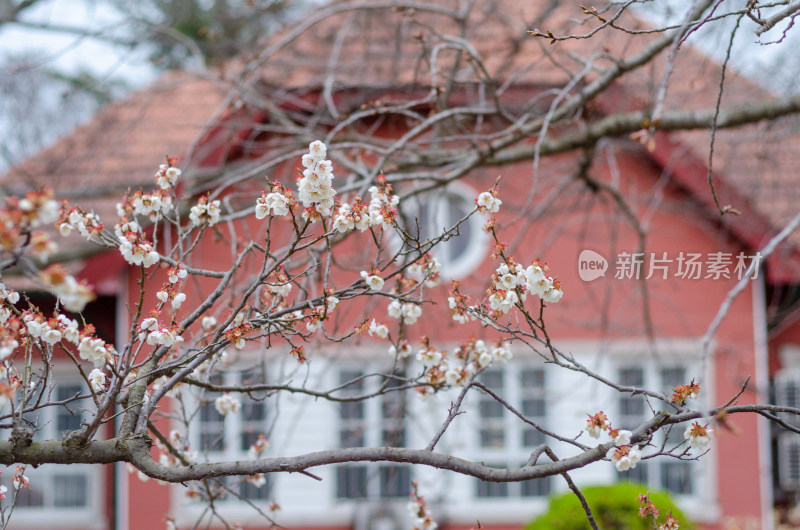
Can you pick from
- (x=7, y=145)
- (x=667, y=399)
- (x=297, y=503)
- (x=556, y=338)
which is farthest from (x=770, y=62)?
(x=7, y=145)

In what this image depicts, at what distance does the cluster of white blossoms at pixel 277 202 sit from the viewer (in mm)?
1683

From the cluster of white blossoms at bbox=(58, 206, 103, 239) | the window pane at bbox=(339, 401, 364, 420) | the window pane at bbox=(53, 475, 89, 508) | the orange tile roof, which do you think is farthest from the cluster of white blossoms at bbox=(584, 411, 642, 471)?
the window pane at bbox=(53, 475, 89, 508)

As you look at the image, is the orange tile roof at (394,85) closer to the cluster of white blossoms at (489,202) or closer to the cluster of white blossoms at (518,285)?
the cluster of white blossoms at (489,202)

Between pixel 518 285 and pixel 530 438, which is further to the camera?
pixel 530 438

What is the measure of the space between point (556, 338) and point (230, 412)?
13.7 feet

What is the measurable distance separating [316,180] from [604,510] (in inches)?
160

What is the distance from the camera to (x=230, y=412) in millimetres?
2373

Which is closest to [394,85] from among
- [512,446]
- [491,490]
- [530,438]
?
[512,446]

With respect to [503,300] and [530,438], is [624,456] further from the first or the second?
[530,438]

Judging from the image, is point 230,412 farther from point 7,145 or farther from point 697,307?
point 697,307

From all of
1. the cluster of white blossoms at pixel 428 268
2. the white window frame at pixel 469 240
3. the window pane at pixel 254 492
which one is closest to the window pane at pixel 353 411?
the window pane at pixel 254 492

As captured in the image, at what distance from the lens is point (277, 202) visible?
1683 mm

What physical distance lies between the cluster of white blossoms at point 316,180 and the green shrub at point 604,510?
12.3ft

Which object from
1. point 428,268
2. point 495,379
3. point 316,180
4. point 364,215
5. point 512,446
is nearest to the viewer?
point 316,180
